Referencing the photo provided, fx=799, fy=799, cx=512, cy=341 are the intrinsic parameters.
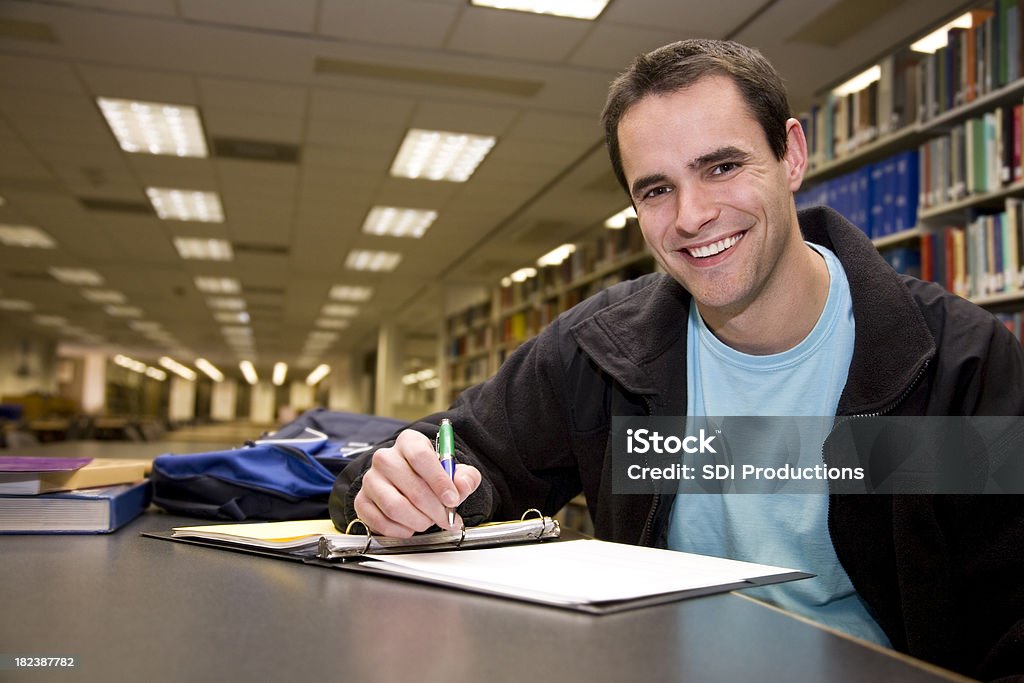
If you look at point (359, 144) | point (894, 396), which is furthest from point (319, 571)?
point (359, 144)

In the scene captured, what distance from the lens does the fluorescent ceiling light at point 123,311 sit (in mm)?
12625

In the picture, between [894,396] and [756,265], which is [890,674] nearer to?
[894,396]

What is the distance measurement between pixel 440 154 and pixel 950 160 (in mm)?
3404

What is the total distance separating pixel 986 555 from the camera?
981 mm

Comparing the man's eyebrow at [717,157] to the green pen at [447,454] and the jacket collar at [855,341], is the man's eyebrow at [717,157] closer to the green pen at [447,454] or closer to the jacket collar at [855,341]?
the jacket collar at [855,341]

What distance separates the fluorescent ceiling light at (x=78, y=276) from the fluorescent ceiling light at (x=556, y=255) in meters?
5.57

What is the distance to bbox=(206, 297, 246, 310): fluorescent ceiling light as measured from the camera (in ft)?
38.4

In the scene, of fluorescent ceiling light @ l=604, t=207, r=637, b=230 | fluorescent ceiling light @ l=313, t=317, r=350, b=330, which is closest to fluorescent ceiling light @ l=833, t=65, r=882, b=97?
fluorescent ceiling light @ l=604, t=207, r=637, b=230

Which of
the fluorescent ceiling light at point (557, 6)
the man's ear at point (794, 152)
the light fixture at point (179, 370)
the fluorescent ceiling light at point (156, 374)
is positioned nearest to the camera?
the man's ear at point (794, 152)

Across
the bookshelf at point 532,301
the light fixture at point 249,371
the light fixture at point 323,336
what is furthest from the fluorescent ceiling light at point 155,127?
the light fixture at point 249,371

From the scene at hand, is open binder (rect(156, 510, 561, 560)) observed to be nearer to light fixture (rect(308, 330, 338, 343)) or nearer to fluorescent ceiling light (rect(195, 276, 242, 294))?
fluorescent ceiling light (rect(195, 276, 242, 294))

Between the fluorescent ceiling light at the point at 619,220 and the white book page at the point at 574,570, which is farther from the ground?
the fluorescent ceiling light at the point at 619,220

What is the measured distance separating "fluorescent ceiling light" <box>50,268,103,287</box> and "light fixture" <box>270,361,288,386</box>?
13.1 m

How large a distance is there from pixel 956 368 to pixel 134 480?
3.96 feet
